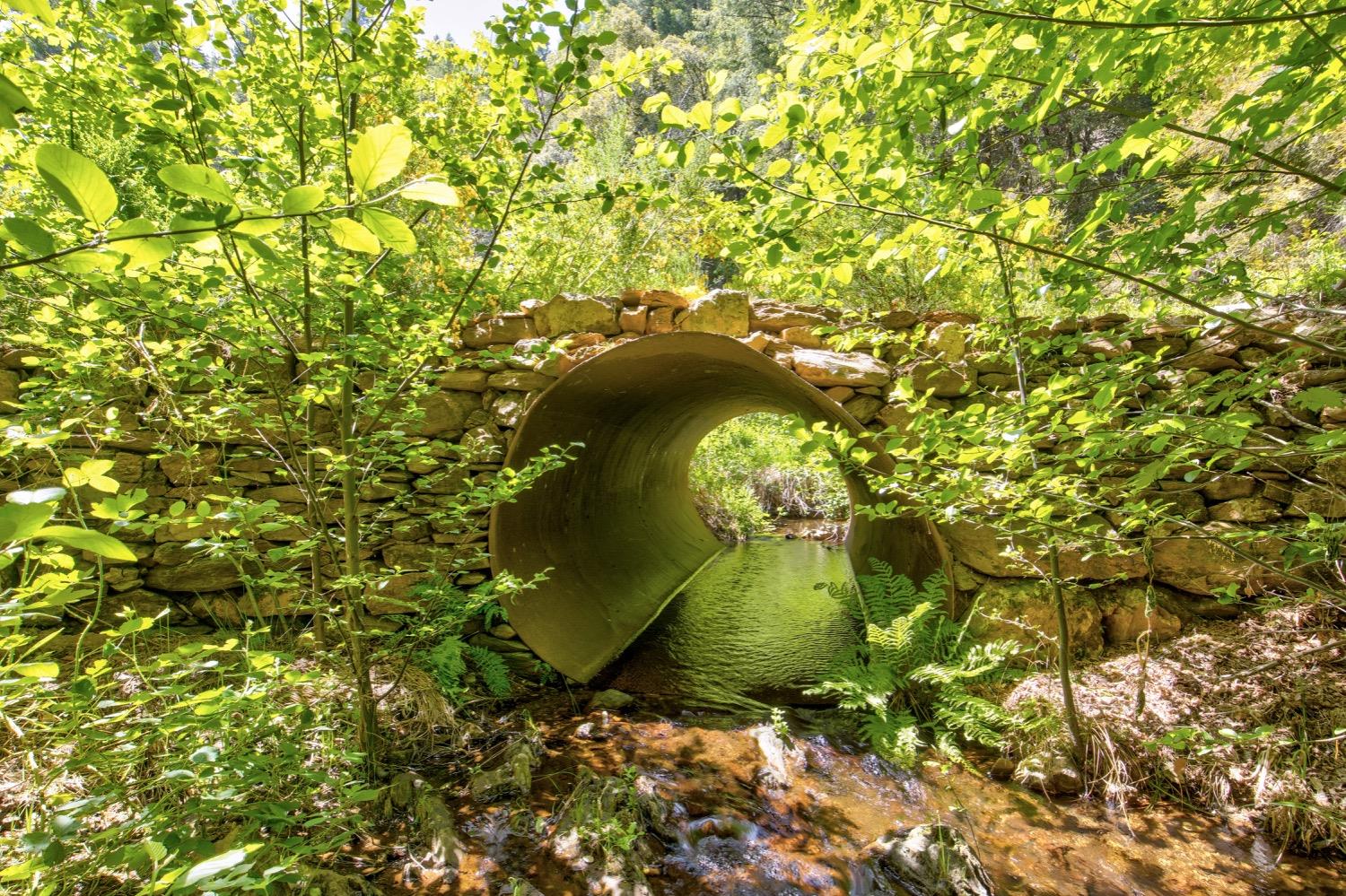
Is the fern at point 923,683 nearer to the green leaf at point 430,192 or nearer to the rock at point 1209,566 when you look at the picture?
the rock at point 1209,566

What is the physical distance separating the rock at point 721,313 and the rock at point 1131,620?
2.81 m

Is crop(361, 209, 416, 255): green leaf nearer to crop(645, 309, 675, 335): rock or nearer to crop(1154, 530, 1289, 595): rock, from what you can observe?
crop(645, 309, 675, 335): rock

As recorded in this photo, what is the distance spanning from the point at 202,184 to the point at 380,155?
0.70ft

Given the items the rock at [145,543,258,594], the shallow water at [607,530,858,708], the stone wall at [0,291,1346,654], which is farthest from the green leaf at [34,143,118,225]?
the shallow water at [607,530,858,708]

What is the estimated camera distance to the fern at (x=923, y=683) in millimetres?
3111

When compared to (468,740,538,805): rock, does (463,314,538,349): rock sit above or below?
above

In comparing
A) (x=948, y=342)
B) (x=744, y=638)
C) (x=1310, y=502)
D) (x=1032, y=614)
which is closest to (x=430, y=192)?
(x=948, y=342)

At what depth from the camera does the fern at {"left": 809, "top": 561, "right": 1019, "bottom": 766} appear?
311 centimetres

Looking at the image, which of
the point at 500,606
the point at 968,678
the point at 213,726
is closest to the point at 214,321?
the point at 213,726

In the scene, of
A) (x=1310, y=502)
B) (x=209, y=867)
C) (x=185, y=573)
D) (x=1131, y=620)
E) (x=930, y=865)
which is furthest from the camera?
(x=185, y=573)

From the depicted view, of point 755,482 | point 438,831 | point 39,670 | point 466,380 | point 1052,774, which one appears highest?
point 466,380

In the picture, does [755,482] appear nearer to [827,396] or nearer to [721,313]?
[721,313]

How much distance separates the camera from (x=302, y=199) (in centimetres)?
76

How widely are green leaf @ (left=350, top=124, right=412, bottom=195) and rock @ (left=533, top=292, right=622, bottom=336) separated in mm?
3168
